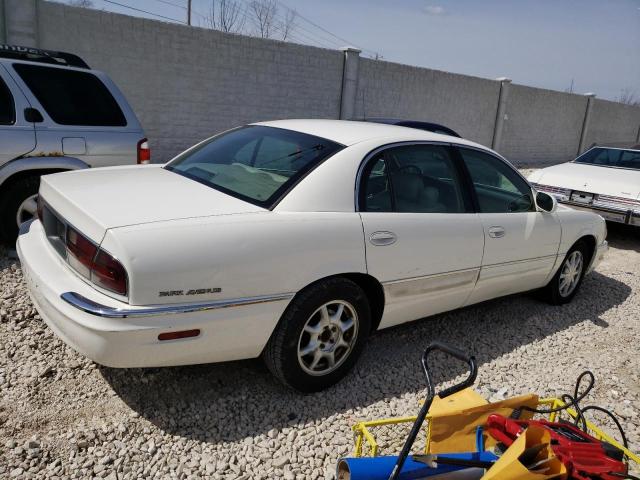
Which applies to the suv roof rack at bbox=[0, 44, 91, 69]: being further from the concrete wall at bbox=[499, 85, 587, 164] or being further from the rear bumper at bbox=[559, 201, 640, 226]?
the concrete wall at bbox=[499, 85, 587, 164]

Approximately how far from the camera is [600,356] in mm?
4250

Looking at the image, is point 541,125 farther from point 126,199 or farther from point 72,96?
point 126,199

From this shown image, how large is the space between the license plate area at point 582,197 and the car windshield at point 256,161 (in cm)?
569

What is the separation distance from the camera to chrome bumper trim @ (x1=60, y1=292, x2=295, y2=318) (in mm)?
2455

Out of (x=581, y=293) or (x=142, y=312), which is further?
(x=581, y=293)

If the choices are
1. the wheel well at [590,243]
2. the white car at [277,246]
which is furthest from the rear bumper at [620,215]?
the white car at [277,246]

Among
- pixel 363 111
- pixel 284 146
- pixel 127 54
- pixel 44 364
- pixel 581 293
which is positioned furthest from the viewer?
pixel 363 111

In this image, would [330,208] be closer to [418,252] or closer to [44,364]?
[418,252]

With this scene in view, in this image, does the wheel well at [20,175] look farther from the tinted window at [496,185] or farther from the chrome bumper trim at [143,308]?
the tinted window at [496,185]

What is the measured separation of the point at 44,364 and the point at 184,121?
7.51 m

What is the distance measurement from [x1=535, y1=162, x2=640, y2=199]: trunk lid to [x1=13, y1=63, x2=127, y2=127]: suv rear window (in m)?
6.18

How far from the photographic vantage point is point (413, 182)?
12.0ft

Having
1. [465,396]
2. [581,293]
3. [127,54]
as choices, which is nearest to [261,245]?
[465,396]

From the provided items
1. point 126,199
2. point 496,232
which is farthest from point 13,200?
point 496,232
